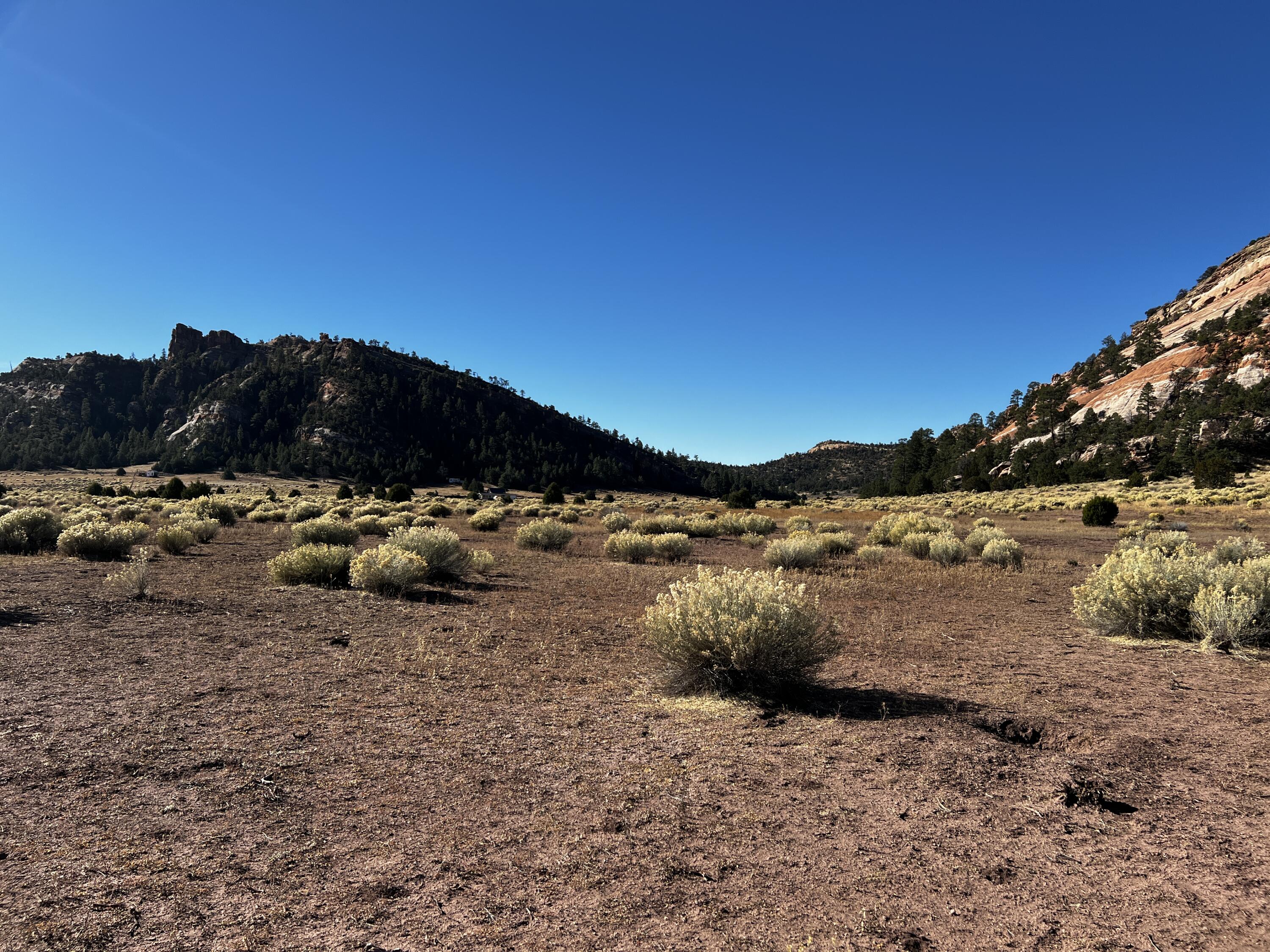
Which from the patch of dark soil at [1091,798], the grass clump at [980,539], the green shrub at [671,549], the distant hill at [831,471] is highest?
the distant hill at [831,471]

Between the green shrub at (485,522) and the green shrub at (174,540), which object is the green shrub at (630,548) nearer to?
the green shrub at (485,522)

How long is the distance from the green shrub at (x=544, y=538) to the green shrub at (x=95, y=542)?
995 cm

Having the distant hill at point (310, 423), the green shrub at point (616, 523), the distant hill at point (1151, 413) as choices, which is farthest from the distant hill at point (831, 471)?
the green shrub at point (616, 523)

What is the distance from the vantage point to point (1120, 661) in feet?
21.7

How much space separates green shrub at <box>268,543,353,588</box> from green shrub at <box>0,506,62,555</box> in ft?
26.6

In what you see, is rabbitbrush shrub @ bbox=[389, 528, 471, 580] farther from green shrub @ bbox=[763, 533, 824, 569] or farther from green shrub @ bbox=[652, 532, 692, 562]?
green shrub @ bbox=[763, 533, 824, 569]

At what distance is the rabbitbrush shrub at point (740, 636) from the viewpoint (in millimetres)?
5582

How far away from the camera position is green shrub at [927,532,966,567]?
606 inches

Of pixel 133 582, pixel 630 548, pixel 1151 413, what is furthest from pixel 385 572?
pixel 1151 413

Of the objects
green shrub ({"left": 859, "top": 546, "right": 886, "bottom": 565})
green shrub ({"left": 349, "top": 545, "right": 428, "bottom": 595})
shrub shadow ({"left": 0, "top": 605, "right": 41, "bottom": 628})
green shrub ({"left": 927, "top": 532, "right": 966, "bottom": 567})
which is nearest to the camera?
shrub shadow ({"left": 0, "top": 605, "right": 41, "bottom": 628})

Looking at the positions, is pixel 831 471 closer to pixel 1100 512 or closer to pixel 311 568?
pixel 1100 512

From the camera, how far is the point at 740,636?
5.50 metres

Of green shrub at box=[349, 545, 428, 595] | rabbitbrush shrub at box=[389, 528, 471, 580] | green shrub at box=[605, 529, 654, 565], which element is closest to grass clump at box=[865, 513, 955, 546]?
green shrub at box=[605, 529, 654, 565]

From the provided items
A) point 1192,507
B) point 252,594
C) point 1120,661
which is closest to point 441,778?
point 1120,661
